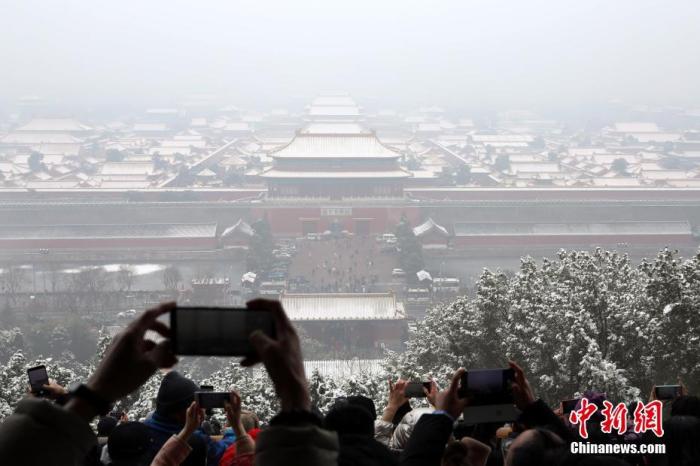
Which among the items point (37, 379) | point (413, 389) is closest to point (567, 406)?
point (413, 389)

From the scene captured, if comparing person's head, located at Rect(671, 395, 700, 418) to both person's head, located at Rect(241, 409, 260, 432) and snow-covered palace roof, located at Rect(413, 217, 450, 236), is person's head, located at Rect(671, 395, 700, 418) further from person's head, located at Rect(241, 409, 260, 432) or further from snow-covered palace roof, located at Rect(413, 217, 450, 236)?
snow-covered palace roof, located at Rect(413, 217, 450, 236)

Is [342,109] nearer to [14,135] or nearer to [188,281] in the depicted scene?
[14,135]

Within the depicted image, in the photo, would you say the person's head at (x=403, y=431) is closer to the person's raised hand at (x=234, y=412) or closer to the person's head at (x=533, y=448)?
the person's raised hand at (x=234, y=412)

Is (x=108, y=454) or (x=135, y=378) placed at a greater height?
(x=135, y=378)

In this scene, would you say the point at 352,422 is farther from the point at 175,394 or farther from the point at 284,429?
the point at 284,429

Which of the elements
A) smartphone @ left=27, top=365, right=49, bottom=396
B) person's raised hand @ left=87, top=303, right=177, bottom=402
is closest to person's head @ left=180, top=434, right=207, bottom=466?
smartphone @ left=27, top=365, right=49, bottom=396

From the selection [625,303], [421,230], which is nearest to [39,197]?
[421,230]
